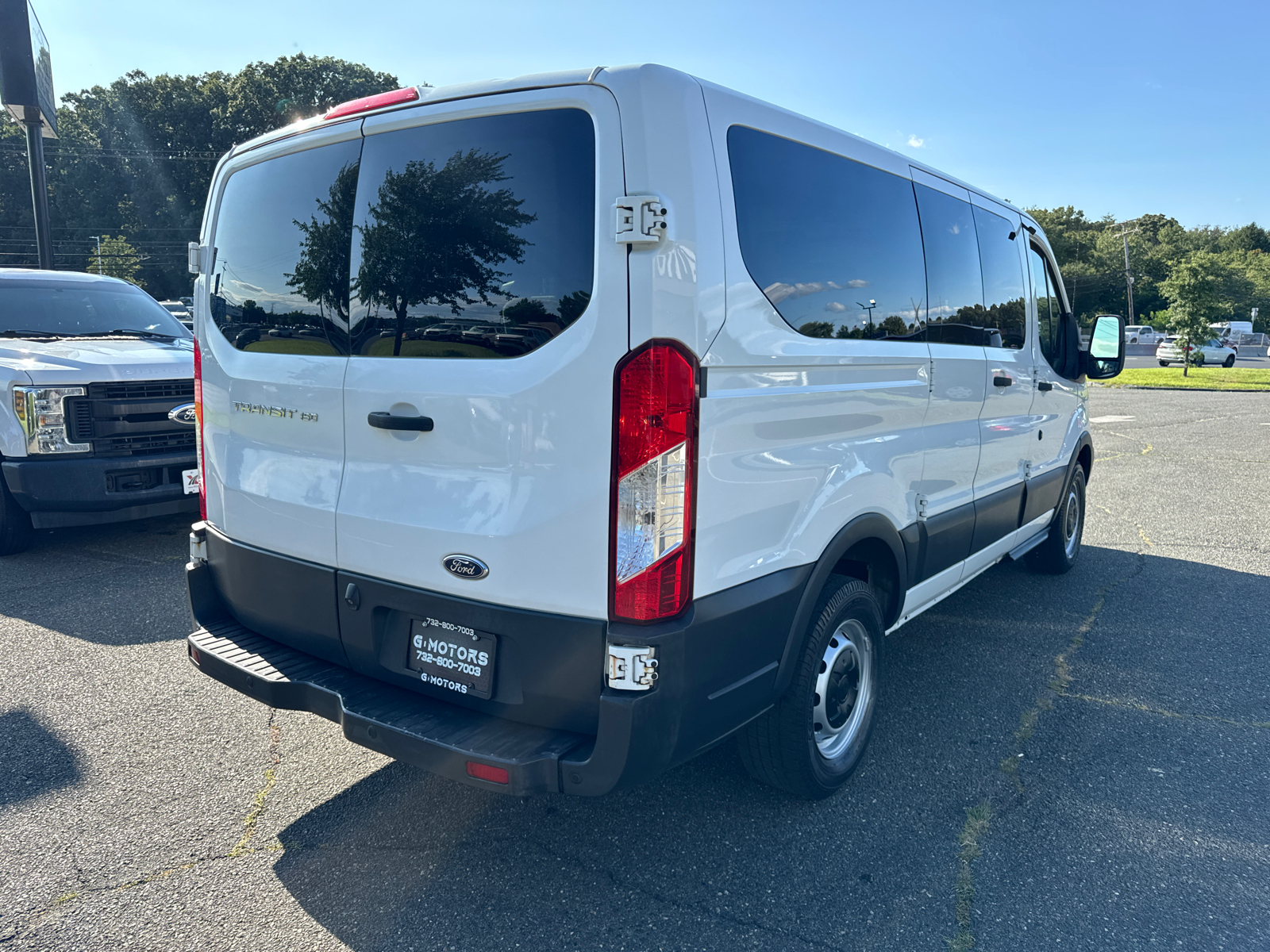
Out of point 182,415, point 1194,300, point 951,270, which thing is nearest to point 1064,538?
point 951,270

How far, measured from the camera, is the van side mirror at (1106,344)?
5.59 m

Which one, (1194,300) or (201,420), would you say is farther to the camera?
(1194,300)

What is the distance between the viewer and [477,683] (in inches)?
96.5

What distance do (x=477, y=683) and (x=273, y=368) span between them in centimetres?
133

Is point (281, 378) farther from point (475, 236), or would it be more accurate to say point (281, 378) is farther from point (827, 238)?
A: point (827, 238)

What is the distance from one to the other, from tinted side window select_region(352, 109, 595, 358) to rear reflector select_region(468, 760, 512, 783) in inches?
42.7

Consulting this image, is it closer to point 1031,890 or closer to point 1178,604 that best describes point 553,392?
point 1031,890

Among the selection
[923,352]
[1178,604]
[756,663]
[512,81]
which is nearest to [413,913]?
[756,663]

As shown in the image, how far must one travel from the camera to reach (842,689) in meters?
3.19

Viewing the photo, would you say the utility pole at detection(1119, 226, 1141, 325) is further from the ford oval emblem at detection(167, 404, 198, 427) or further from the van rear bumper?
the van rear bumper

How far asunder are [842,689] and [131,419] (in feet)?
16.8

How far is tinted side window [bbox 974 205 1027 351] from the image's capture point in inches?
167

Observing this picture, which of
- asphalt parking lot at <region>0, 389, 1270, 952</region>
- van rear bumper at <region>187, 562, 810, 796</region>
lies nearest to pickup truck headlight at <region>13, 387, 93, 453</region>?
asphalt parking lot at <region>0, 389, 1270, 952</region>

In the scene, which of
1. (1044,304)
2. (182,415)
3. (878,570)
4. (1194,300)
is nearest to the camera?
(878,570)
